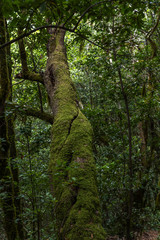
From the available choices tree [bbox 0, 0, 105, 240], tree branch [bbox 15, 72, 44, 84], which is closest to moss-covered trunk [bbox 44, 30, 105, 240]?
tree [bbox 0, 0, 105, 240]

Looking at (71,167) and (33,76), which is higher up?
(33,76)

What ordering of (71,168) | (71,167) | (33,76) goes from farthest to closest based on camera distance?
(33,76) → (71,167) → (71,168)

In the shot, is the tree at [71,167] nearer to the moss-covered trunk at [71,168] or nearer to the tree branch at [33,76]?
the moss-covered trunk at [71,168]

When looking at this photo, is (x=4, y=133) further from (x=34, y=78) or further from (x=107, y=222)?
(x=107, y=222)

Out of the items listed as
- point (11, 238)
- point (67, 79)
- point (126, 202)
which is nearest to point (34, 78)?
point (67, 79)

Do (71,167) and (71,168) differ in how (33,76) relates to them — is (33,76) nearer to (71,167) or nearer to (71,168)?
(71,167)

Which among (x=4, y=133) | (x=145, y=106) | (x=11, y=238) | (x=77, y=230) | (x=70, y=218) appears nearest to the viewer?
(x=77, y=230)

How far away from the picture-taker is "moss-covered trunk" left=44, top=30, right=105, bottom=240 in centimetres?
165

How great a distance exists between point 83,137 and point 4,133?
2170 millimetres

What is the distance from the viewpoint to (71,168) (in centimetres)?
190

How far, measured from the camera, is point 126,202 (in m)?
5.45

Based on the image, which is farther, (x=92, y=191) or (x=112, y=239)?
(x=112, y=239)

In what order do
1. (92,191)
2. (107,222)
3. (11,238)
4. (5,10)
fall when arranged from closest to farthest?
1. (5,10)
2. (92,191)
3. (11,238)
4. (107,222)

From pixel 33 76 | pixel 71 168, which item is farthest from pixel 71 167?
pixel 33 76
